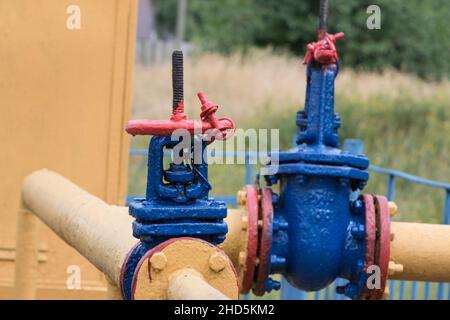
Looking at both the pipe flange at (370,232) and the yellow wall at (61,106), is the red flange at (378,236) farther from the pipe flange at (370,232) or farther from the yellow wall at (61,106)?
the yellow wall at (61,106)

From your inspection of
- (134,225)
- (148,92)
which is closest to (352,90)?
(148,92)

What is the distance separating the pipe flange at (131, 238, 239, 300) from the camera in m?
1.58

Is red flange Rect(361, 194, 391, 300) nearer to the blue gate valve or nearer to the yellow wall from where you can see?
the blue gate valve

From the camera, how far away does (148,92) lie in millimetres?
14250

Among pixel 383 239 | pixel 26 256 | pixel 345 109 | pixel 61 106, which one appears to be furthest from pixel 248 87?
pixel 383 239

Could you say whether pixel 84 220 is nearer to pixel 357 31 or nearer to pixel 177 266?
pixel 177 266

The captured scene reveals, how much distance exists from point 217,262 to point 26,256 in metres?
1.54

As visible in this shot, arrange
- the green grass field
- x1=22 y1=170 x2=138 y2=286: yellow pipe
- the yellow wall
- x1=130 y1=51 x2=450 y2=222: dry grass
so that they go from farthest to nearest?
1. x1=130 y1=51 x2=450 y2=222: dry grass
2. the green grass field
3. the yellow wall
4. x1=22 y1=170 x2=138 y2=286: yellow pipe

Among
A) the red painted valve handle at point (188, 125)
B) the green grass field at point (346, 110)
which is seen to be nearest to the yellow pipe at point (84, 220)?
the red painted valve handle at point (188, 125)

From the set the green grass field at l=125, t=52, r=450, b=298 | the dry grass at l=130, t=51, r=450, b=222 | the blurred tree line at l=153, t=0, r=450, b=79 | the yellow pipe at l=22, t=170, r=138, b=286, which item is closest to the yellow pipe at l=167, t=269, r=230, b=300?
the yellow pipe at l=22, t=170, r=138, b=286

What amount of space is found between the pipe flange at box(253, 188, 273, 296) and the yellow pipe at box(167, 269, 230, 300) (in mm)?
940

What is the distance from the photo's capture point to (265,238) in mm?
2508

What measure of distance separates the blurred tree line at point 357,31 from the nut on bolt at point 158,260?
1629cm

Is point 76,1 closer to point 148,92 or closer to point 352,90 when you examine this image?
point 352,90
